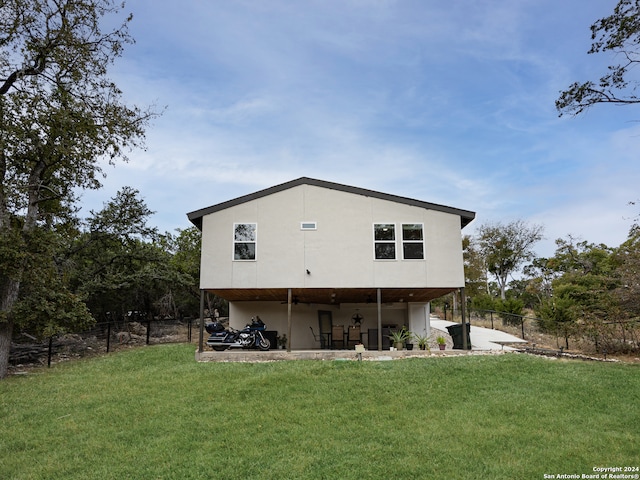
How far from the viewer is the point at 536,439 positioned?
234 inches

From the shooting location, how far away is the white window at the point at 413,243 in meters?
14.2

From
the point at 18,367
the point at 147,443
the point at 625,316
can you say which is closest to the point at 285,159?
the point at 18,367

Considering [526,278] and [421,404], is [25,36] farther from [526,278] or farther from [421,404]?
[526,278]

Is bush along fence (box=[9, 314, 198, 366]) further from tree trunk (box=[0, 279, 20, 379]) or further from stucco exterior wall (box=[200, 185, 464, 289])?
stucco exterior wall (box=[200, 185, 464, 289])

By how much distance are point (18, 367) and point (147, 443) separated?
1104 cm

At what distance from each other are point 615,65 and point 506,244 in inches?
1172

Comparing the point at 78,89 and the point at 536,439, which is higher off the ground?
the point at 78,89

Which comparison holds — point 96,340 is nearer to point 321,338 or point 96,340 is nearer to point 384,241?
point 321,338

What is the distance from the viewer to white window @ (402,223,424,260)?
46.6 feet

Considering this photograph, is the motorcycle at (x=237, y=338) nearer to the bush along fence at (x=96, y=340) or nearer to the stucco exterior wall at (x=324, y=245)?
the stucco exterior wall at (x=324, y=245)

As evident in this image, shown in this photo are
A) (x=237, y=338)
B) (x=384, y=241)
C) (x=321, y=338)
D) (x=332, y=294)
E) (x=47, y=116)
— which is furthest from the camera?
(x=321, y=338)

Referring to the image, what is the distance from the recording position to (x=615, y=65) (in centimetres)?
985

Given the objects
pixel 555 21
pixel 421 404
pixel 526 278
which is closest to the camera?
pixel 421 404

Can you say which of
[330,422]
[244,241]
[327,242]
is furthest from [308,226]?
[330,422]
